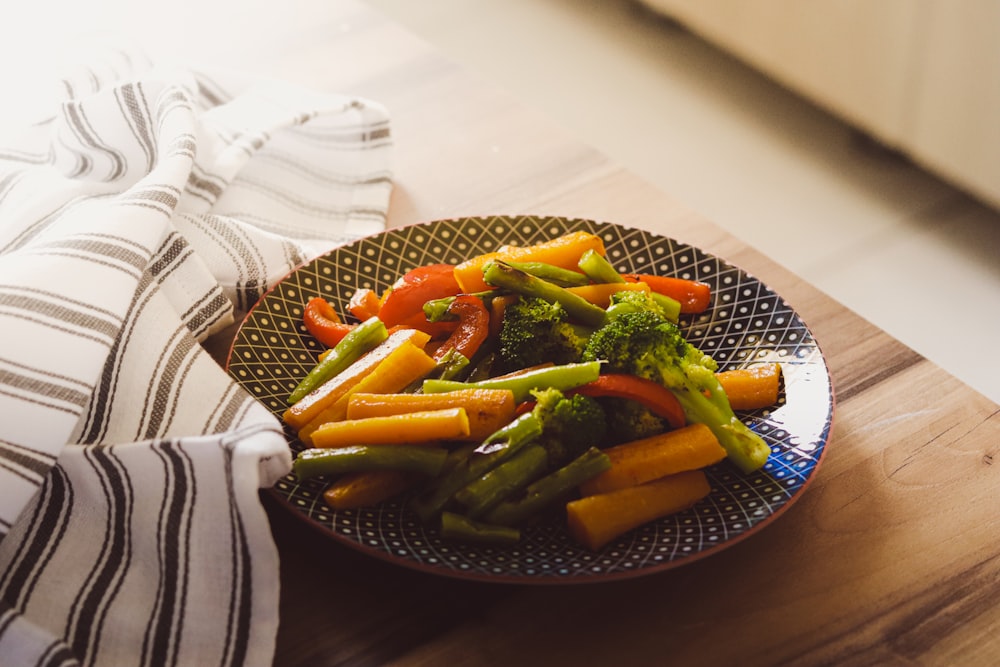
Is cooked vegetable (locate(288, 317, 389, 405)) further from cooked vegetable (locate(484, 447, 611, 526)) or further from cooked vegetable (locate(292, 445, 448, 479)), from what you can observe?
cooked vegetable (locate(484, 447, 611, 526))

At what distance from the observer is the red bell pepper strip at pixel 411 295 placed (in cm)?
117

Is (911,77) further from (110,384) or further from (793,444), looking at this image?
(110,384)

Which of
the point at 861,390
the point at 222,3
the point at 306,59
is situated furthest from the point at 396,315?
the point at 222,3

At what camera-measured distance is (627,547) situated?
36.4 inches

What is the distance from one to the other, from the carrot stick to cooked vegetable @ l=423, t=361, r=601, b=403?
16 centimetres

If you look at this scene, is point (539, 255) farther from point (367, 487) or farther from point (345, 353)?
point (367, 487)

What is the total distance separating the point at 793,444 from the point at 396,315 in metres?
0.46

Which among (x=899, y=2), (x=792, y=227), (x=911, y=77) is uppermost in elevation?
(x=899, y=2)

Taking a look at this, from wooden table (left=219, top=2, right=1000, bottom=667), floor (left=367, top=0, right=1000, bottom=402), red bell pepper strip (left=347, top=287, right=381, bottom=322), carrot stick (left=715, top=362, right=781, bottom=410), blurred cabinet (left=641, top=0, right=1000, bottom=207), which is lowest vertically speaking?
floor (left=367, top=0, right=1000, bottom=402)

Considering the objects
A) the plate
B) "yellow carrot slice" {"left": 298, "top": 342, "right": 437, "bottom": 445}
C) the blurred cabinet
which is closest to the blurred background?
the blurred cabinet

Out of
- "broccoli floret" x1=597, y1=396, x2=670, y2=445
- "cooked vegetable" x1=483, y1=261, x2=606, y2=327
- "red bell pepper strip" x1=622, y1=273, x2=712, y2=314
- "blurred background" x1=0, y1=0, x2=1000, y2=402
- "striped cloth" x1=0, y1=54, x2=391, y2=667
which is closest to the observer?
"striped cloth" x1=0, y1=54, x2=391, y2=667

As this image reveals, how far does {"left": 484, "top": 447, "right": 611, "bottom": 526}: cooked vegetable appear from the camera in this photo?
3.08ft

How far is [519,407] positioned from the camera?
3.34 feet

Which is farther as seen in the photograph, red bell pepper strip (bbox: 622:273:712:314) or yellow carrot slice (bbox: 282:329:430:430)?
red bell pepper strip (bbox: 622:273:712:314)
